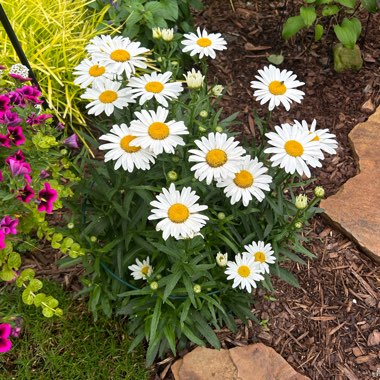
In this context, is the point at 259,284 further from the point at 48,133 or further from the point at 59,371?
the point at 48,133

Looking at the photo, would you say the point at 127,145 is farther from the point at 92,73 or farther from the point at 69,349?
the point at 69,349

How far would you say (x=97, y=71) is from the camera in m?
1.86

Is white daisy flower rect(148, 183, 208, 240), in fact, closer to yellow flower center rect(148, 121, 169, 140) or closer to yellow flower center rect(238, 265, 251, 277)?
yellow flower center rect(148, 121, 169, 140)

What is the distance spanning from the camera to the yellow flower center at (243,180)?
68.5 inches

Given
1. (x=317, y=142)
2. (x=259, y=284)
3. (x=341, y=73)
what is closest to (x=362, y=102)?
(x=341, y=73)

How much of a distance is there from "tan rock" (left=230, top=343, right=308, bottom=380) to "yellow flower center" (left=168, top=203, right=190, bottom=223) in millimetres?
906

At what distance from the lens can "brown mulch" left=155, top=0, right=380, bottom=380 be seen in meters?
2.37

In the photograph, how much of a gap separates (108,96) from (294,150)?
2.23 feet

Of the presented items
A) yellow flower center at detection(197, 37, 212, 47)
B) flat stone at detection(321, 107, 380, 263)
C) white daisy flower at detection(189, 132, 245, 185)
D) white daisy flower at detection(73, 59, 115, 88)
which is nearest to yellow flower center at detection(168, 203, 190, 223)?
white daisy flower at detection(189, 132, 245, 185)

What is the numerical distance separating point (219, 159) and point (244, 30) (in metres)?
2.36

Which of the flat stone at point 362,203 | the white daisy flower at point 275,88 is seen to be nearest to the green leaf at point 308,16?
the flat stone at point 362,203

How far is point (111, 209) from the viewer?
206 centimetres

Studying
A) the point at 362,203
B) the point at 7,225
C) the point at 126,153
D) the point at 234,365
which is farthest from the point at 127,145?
the point at 362,203

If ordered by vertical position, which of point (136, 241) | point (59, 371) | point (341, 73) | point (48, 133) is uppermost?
point (48, 133)
